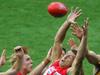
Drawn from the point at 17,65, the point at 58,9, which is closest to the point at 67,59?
the point at 17,65

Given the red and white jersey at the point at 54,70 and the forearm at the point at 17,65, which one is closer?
the forearm at the point at 17,65

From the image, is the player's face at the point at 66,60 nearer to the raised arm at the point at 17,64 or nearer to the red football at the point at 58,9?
the raised arm at the point at 17,64

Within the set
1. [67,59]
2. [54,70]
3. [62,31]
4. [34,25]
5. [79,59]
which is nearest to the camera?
[79,59]

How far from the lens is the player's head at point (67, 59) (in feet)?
24.9

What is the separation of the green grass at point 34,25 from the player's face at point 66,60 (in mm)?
3221

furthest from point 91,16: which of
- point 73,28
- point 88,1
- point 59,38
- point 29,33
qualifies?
point 73,28

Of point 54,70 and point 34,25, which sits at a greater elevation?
point 54,70

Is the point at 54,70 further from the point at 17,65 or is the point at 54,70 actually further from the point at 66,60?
the point at 17,65

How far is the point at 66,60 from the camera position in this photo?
301 inches

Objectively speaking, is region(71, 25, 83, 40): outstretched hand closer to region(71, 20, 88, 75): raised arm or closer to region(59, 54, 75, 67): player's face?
region(71, 20, 88, 75): raised arm

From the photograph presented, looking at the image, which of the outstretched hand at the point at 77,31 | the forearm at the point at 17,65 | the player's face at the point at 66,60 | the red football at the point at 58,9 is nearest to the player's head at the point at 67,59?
the player's face at the point at 66,60

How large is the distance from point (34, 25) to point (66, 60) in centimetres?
584

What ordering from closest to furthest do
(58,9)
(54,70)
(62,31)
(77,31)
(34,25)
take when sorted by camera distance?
(77,31) → (54,70) → (62,31) → (58,9) → (34,25)

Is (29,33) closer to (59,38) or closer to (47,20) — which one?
(47,20)
